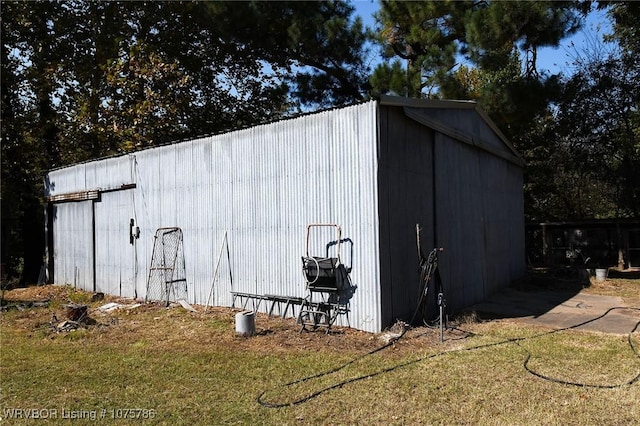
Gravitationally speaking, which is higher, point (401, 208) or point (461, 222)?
point (401, 208)

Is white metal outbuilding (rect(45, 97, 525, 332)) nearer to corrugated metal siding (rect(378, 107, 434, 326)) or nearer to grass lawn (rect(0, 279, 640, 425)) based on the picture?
corrugated metal siding (rect(378, 107, 434, 326))

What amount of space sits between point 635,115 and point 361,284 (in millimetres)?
10774

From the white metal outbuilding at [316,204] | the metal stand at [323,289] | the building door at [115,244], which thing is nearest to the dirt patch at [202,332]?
the metal stand at [323,289]

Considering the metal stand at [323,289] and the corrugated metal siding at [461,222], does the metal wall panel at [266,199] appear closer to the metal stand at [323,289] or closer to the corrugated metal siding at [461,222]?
the metal stand at [323,289]

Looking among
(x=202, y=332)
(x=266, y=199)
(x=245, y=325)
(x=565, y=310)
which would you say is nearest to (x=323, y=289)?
(x=245, y=325)

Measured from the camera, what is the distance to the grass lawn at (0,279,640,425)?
3779 millimetres

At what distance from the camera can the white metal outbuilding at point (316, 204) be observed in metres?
6.44

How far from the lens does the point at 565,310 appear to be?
8.07 metres

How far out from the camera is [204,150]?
8.53 m

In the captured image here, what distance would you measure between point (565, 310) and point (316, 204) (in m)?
4.60

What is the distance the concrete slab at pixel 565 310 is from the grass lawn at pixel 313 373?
54 centimetres

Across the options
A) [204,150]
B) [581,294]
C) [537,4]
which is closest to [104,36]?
[204,150]

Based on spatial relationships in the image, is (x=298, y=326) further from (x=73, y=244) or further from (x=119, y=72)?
(x=119, y=72)

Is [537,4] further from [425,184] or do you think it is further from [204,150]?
[204,150]
